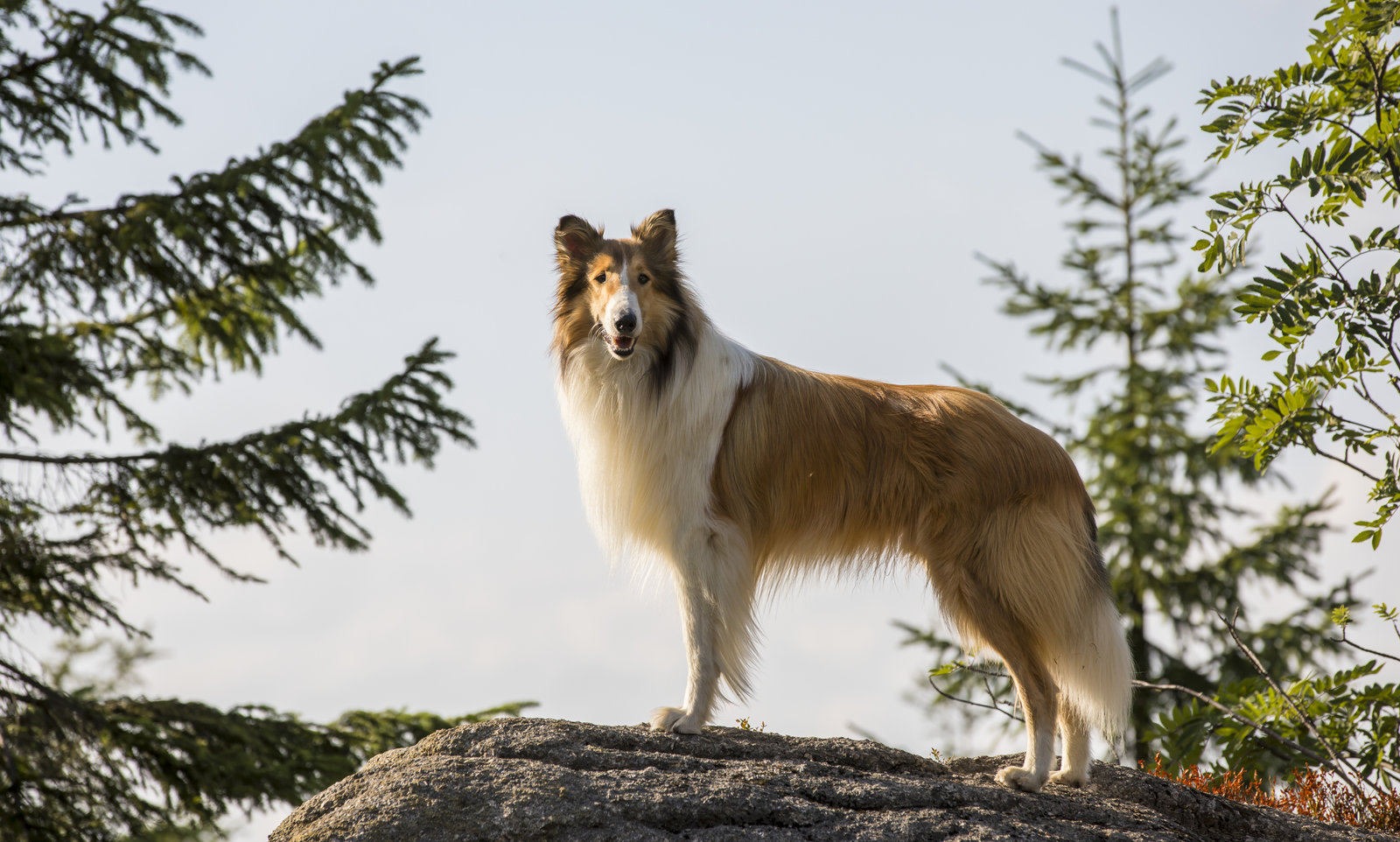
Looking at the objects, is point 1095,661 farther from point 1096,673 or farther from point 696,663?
point 696,663

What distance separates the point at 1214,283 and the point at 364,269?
968cm

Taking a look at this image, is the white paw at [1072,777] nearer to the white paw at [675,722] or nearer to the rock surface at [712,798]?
the rock surface at [712,798]

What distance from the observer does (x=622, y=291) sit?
5605mm

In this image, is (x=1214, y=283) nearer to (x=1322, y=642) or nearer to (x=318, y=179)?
(x=1322, y=642)

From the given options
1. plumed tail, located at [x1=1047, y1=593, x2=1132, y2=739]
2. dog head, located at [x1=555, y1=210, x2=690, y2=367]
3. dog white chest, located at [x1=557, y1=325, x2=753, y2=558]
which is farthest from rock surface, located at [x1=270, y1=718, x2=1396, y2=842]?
dog head, located at [x1=555, y1=210, x2=690, y2=367]

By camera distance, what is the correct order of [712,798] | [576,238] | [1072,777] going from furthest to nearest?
[576,238] → [1072,777] → [712,798]

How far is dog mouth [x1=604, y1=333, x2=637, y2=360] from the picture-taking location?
5.60 meters

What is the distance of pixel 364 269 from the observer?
10703 millimetres

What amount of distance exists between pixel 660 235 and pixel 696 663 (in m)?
2.12

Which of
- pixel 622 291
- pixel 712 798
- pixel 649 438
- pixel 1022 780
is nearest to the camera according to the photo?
pixel 712 798

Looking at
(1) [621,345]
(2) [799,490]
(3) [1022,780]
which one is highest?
(1) [621,345]

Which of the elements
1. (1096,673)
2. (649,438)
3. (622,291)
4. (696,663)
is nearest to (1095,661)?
(1096,673)

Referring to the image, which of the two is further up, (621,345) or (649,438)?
(621,345)

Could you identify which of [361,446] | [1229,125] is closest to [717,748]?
[1229,125]
